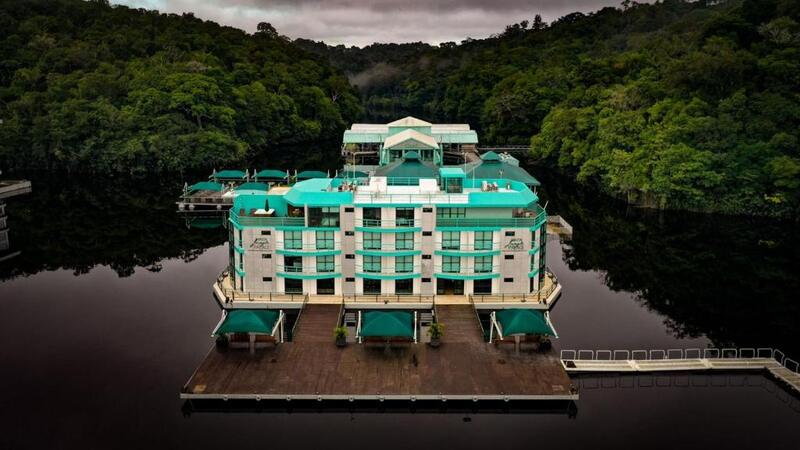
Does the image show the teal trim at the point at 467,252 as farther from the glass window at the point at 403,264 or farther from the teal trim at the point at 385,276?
the teal trim at the point at 385,276

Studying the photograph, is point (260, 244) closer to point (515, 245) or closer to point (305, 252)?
point (305, 252)

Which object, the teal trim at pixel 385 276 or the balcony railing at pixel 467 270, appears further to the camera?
the balcony railing at pixel 467 270

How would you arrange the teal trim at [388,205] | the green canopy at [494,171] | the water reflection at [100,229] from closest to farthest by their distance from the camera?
the teal trim at [388,205] < the water reflection at [100,229] < the green canopy at [494,171]

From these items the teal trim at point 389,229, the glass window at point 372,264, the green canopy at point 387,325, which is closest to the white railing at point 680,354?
the green canopy at point 387,325

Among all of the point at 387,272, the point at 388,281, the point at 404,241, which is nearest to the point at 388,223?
the point at 404,241

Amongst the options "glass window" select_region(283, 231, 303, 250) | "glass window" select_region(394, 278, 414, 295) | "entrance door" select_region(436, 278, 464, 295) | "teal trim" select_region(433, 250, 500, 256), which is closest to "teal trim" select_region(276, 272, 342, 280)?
"glass window" select_region(283, 231, 303, 250)

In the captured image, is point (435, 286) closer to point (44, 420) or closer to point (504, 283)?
point (504, 283)

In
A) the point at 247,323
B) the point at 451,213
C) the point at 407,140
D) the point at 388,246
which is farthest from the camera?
the point at 407,140
